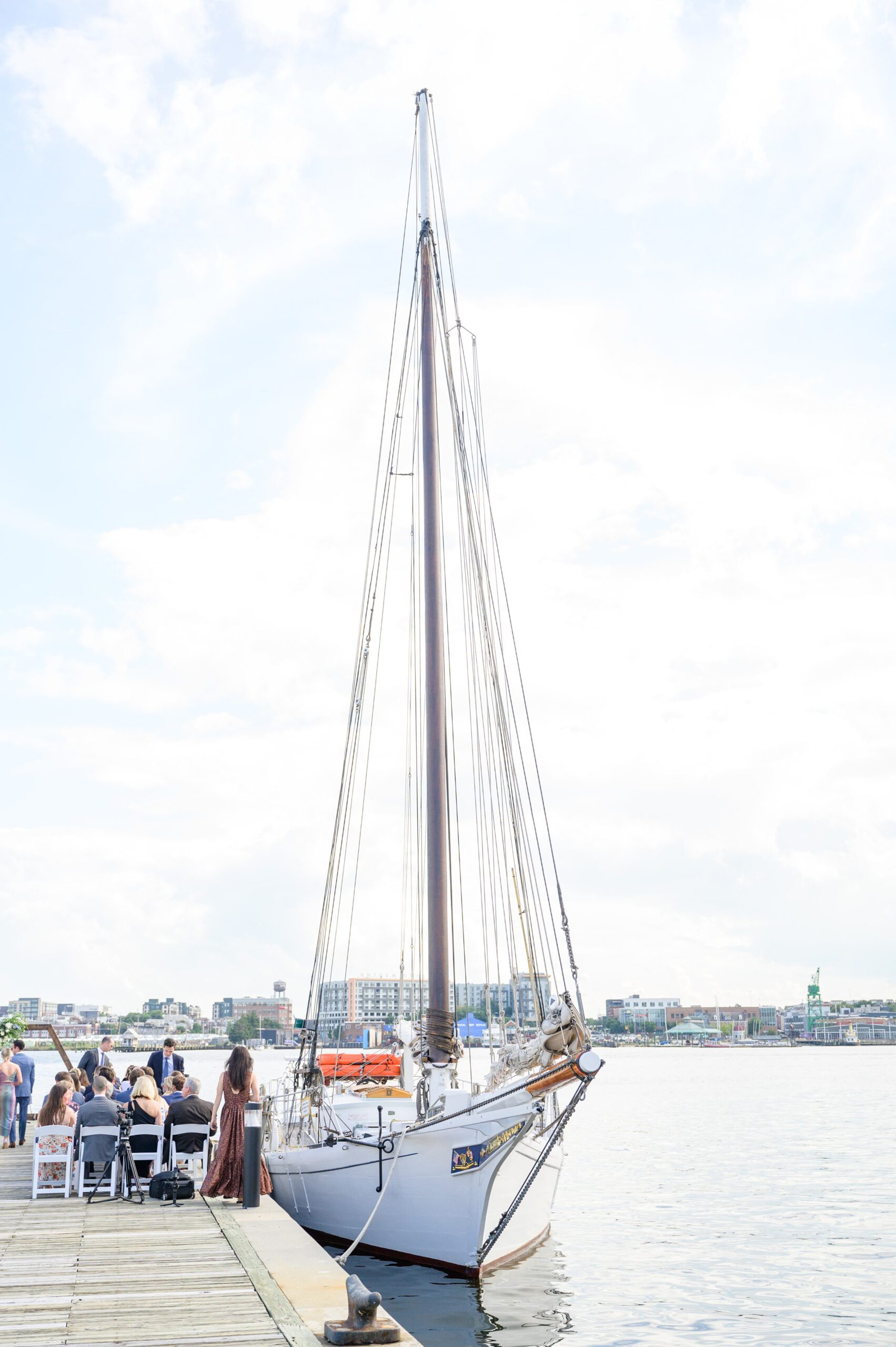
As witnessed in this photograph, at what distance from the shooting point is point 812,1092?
8800 cm

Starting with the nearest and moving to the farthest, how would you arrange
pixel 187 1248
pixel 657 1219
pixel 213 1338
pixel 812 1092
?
pixel 213 1338 < pixel 187 1248 < pixel 657 1219 < pixel 812 1092

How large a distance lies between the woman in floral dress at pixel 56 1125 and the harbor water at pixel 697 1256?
509 cm

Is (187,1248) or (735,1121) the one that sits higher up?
(187,1248)

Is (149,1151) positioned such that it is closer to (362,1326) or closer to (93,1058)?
(93,1058)

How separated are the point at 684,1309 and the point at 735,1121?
43461 mm

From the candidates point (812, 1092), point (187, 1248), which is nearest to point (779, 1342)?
point (187, 1248)

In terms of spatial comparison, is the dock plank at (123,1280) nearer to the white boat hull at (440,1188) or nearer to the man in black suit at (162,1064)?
the white boat hull at (440,1188)

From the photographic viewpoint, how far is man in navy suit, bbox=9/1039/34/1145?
22703 mm

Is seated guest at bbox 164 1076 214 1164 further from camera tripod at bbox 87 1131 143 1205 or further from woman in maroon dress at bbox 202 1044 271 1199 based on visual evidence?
woman in maroon dress at bbox 202 1044 271 1199

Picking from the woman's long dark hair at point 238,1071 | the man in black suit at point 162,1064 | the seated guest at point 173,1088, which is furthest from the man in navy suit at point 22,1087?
the woman's long dark hair at point 238,1071

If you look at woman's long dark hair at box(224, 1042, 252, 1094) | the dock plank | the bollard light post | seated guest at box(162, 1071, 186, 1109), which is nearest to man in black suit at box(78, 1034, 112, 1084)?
seated guest at box(162, 1071, 186, 1109)

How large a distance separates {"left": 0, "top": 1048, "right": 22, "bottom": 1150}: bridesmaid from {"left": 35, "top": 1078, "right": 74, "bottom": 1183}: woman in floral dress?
14.5 ft

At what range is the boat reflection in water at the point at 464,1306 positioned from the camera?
16.0 metres

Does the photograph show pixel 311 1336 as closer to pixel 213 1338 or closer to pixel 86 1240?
pixel 213 1338
